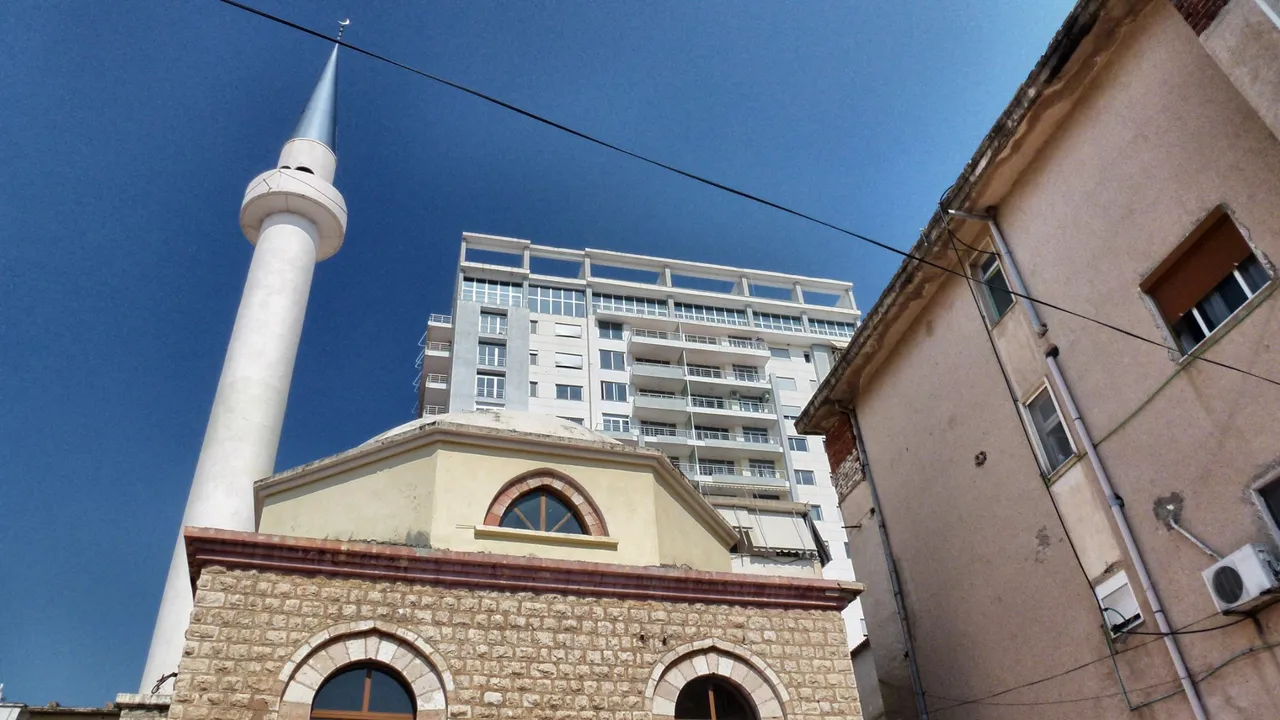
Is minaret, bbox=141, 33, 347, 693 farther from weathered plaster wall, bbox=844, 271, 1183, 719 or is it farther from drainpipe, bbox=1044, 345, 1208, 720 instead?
drainpipe, bbox=1044, 345, 1208, 720

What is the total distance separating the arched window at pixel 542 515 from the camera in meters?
10.0

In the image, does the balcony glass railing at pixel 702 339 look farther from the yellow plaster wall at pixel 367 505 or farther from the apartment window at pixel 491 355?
the yellow plaster wall at pixel 367 505

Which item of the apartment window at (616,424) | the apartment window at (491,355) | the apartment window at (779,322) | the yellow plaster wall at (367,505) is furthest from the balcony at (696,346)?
the yellow plaster wall at (367,505)

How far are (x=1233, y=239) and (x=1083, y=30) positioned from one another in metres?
2.70

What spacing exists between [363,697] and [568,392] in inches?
1440

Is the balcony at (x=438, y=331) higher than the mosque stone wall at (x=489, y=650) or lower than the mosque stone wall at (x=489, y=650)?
higher

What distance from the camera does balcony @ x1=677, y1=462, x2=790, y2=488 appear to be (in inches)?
1729

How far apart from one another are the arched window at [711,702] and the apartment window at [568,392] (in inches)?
1391

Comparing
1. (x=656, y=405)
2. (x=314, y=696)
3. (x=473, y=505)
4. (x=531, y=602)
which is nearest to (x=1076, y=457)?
(x=531, y=602)

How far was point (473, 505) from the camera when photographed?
977 cm

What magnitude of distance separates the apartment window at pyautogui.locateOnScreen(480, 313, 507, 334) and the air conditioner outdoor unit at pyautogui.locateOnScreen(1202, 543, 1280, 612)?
39.9 meters

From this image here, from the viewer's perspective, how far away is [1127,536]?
27.5ft

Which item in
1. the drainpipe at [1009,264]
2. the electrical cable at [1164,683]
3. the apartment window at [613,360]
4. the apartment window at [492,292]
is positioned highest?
the apartment window at [492,292]

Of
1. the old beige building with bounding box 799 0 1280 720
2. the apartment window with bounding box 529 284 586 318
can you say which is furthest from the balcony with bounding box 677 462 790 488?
the old beige building with bounding box 799 0 1280 720
